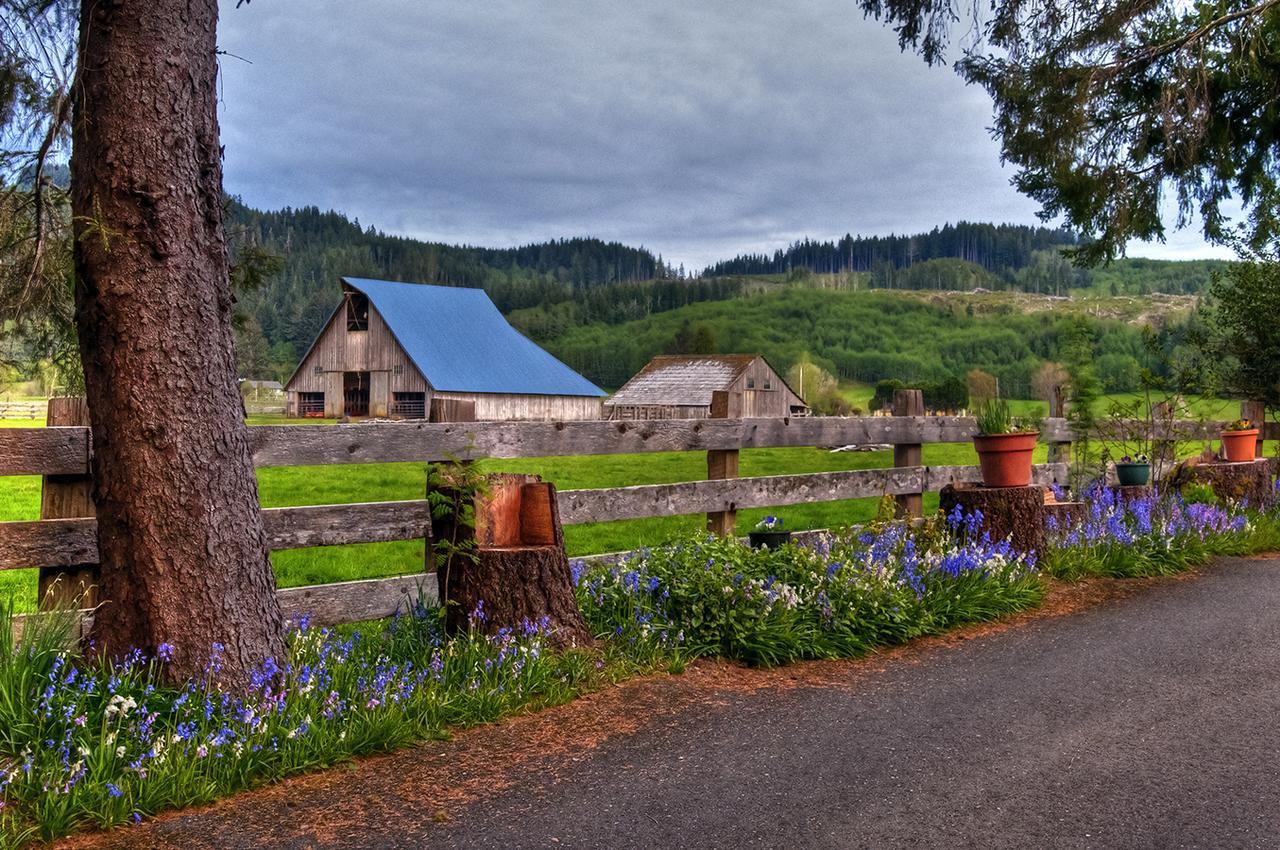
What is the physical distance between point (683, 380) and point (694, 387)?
4.64 feet

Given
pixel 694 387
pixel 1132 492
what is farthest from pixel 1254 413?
pixel 694 387

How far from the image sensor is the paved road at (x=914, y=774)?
3.34 meters

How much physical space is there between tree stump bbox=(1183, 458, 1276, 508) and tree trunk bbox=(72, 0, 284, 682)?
11171 mm

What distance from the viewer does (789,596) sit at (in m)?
6.02

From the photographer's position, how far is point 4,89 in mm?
4754

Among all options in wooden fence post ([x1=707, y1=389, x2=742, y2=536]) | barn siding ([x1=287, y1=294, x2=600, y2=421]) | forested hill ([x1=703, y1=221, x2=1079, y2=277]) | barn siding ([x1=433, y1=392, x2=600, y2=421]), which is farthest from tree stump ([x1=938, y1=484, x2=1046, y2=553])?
forested hill ([x1=703, y1=221, x2=1079, y2=277])

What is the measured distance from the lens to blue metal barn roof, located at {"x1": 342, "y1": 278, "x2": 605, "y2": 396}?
4412 cm

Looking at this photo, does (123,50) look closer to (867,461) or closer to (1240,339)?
(1240,339)

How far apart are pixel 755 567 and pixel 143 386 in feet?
13.0

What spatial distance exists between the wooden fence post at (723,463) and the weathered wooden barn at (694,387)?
137ft

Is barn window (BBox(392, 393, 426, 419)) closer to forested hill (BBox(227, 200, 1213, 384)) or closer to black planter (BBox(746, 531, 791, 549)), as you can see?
black planter (BBox(746, 531, 791, 549))

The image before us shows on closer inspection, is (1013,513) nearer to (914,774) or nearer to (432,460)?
(914,774)

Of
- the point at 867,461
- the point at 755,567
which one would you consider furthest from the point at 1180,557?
the point at 867,461

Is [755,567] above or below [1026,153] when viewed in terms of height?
below
